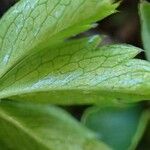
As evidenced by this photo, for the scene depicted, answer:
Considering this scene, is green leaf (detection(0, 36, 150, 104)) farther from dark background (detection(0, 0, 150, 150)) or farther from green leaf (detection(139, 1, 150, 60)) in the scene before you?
dark background (detection(0, 0, 150, 150))

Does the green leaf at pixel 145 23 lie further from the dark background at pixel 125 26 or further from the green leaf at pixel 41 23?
the dark background at pixel 125 26

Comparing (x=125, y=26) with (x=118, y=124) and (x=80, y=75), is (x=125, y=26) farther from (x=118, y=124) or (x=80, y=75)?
(x=80, y=75)

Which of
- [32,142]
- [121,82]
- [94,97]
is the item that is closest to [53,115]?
[32,142]

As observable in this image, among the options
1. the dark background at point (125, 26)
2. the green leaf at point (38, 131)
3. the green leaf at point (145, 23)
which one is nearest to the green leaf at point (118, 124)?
the green leaf at point (38, 131)

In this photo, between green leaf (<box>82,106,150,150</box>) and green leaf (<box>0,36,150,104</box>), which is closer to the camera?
green leaf (<box>0,36,150,104</box>)

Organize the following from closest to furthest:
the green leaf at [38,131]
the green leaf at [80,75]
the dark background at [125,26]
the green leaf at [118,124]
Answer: the green leaf at [80,75]
the green leaf at [38,131]
the green leaf at [118,124]
the dark background at [125,26]

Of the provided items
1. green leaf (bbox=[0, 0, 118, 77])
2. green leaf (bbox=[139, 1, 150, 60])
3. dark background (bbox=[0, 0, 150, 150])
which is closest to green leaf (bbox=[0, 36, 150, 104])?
green leaf (bbox=[0, 0, 118, 77])
